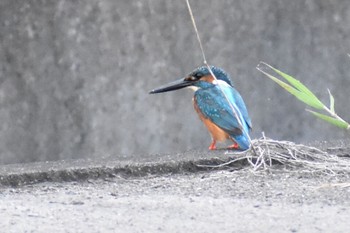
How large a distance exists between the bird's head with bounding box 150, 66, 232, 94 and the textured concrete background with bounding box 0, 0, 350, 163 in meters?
0.29

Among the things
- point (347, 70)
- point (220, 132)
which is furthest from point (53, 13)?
point (347, 70)

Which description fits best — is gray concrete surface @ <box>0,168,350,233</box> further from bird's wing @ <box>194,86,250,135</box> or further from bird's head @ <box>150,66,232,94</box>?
bird's head @ <box>150,66,232,94</box>

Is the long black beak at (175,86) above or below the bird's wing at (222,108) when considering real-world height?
above

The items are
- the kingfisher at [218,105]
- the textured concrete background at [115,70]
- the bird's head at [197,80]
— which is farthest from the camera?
the textured concrete background at [115,70]

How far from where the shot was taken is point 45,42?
5.95 m

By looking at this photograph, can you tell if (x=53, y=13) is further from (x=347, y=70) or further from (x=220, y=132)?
(x=347, y=70)

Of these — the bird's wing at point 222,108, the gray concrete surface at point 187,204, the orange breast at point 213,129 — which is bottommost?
the gray concrete surface at point 187,204

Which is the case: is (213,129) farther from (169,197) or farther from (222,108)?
(169,197)

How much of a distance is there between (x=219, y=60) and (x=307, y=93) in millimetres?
1551

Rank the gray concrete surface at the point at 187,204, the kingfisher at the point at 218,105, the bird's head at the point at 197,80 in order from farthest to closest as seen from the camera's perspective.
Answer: the bird's head at the point at 197,80 → the kingfisher at the point at 218,105 → the gray concrete surface at the point at 187,204

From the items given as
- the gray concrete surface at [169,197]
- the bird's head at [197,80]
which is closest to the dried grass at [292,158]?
the gray concrete surface at [169,197]

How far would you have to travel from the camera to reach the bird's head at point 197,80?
18.5ft

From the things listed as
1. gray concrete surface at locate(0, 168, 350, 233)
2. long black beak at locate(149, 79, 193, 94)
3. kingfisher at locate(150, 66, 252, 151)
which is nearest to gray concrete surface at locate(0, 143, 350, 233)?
gray concrete surface at locate(0, 168, 350, 233)

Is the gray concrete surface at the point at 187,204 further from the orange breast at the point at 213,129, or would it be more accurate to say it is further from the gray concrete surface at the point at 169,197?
the orange breast at the point at 213,129
